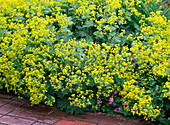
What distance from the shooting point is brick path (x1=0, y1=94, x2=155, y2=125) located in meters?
3.24

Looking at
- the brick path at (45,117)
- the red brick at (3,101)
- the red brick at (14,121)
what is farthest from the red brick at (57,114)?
the red brick at (3,101)

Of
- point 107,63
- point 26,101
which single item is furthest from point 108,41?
point 26,101

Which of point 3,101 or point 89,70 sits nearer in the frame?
point 89,70

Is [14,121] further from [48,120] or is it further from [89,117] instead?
[89,117]

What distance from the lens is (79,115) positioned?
3.51 metres

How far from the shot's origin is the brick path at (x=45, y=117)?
324cm

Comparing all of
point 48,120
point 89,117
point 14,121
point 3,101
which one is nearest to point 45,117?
point 48,120

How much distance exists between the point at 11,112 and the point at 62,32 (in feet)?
4.65

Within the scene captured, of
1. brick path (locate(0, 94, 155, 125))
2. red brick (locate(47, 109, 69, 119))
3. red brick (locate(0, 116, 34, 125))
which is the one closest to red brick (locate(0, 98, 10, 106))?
brick path (locate(0, 94, 155, 125))

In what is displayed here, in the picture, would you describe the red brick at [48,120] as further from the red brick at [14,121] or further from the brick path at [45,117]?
→ the red brick at [14,121]

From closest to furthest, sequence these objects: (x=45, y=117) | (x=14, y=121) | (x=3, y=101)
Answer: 1. (x=14, y=121)
2. (x=45, y=117)
3. (x=3, y=101)

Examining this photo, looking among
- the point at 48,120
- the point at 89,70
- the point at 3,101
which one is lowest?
the point at 48,120

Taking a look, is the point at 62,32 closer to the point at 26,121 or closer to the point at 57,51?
the point at 57,51

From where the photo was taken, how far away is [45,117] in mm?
3375
